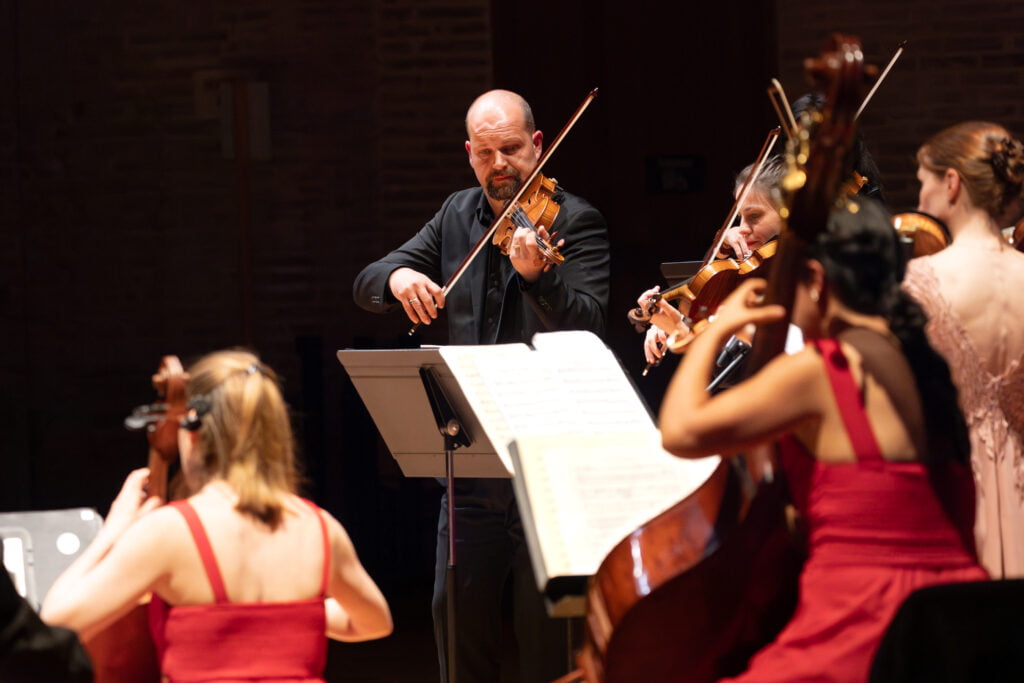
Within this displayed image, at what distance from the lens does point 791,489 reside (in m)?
2.24

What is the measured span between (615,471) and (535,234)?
3.52 feet

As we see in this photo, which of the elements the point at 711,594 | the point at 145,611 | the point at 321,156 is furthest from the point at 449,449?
the point at 321,156

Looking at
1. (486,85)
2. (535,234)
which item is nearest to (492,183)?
(535,234)

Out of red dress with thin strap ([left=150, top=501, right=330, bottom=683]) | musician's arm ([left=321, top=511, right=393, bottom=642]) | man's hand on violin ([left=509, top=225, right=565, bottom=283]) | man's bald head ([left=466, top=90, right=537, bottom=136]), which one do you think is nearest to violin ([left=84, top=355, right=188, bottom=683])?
red dress with thin strap ([left=150, top=501, right=330, bottom=683])

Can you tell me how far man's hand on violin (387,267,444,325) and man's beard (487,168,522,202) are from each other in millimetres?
322

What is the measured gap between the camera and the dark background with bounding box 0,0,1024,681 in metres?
7.03

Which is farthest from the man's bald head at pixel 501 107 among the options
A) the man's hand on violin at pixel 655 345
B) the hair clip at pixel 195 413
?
the hair clip at pixel 195 413

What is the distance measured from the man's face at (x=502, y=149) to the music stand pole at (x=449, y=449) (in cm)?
80

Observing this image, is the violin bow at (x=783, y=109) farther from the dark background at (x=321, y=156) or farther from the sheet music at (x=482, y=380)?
the dark background at (x=321, y=156)

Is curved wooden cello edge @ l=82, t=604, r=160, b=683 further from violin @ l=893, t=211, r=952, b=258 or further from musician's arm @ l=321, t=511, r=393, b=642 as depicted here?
violin @ l=893, t=211, r=952, b=258

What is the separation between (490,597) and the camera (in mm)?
3842

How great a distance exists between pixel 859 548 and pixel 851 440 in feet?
0.54

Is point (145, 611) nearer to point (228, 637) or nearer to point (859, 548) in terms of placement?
point (228, 637)

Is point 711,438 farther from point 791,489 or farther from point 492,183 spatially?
point 492,183
